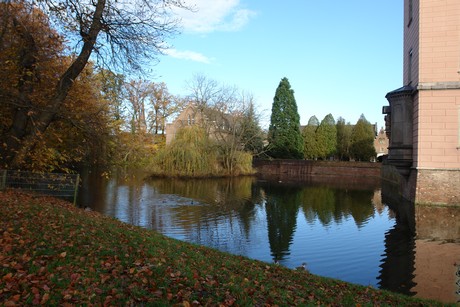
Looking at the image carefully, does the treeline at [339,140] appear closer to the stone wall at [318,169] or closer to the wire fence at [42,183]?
the stone wall at [318,169]

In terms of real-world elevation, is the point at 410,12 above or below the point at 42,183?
above

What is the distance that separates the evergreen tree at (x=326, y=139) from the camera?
191 feet

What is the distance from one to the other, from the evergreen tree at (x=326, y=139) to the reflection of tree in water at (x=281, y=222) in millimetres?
36435

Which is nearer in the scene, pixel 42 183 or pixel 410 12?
pixel 42 183

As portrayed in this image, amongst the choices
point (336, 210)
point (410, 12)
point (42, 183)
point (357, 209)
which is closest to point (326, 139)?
point (410, 12)

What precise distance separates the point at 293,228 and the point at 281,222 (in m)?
1.24

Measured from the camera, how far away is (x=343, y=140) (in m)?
60.1

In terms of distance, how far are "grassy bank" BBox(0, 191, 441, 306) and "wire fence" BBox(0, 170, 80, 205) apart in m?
4.24

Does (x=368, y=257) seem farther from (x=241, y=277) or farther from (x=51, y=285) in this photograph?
(x=51, y=285)

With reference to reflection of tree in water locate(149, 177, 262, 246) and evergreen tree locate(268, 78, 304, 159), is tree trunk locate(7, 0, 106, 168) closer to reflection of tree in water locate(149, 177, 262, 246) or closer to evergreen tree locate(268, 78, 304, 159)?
reflection of tree in water locate(149, 177, 262, 246)

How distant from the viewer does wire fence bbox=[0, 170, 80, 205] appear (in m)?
11.3

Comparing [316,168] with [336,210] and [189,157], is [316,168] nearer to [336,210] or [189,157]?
[189,157]

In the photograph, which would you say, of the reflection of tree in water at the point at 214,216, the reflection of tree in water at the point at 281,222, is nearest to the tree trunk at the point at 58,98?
the reflection of tree in water at the point at 214,216

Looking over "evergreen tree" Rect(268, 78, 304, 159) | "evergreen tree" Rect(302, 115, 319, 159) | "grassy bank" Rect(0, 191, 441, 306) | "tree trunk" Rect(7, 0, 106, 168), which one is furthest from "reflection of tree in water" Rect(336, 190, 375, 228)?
"evergreen tree" Rect(302, 115, 319, 159)
